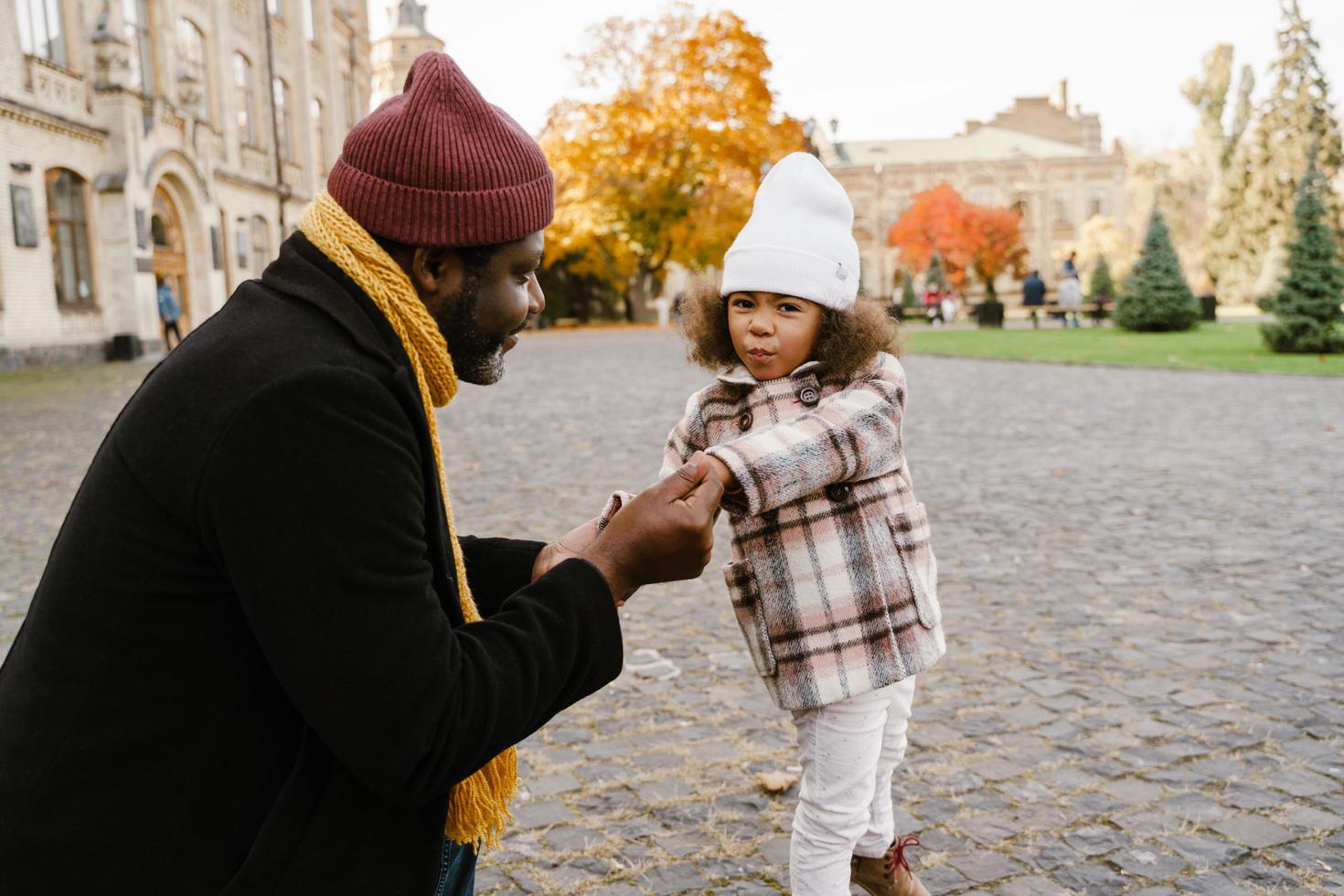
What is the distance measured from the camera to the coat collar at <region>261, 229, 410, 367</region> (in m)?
1.46

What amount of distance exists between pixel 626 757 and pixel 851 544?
158 centimetres

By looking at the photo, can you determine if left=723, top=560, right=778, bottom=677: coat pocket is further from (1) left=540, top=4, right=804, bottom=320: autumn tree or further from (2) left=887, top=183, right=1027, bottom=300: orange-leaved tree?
(2) left=887, top=183, right=1027, bottom=300: orange-leaved tree

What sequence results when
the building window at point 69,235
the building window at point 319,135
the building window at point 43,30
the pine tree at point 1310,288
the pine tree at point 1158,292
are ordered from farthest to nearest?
1. the building window at point 319,135
2. the pine tree at point 1158,292
3. the building window at point 69,235
4. the building window at point 43,30
5. the pine tree at point 1310,288

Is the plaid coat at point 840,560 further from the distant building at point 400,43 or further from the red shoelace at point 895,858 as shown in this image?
the distant building at point 400,43

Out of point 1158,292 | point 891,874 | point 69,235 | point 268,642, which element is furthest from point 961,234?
point 268,642

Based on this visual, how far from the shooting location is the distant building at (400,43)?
79.2 metres

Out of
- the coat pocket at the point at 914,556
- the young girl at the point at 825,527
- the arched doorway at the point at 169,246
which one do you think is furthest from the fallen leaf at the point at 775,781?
the arched doorway at the point at 169,246

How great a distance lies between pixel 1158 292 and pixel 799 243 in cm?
2696

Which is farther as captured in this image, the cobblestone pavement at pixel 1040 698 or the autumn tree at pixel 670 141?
the autumn tree at pixel 670 141

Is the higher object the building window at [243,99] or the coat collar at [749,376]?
the building window at [243,99]

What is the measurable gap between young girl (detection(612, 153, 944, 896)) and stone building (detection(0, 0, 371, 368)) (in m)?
21.2

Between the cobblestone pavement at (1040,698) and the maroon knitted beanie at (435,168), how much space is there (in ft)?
6.27

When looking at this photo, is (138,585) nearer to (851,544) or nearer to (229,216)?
(851,544)

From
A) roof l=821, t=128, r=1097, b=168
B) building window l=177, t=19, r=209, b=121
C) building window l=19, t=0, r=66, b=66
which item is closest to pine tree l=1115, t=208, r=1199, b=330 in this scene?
building window l=177, t=19, r=209, b=121
